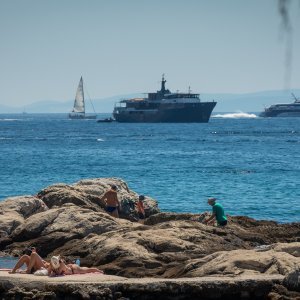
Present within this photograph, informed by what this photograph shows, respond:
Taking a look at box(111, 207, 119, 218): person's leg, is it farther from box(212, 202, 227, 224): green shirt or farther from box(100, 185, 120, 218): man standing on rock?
box(212, 202, 227, 224): green shirt

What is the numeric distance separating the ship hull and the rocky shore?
15028 centimetres

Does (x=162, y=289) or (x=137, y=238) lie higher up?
(x=137, y=238)

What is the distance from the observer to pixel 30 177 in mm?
62219

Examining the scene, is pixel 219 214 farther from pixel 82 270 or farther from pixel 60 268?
pixel 60 268

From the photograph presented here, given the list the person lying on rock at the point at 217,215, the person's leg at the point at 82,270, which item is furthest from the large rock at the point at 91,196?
the person's leg at the point at 82,270

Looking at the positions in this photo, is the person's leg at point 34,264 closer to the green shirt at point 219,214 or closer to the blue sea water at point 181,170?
the green shirt at point 219,214

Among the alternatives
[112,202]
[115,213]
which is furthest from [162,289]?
[112,202]

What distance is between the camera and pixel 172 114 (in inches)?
7362

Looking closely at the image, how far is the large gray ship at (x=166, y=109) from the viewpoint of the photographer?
7254 inches

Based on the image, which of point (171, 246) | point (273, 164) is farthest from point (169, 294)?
point (273, 164)

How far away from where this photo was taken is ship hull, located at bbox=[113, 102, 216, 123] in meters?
186

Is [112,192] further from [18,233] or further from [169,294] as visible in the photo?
[169,294]

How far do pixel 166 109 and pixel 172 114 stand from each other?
1.50 m

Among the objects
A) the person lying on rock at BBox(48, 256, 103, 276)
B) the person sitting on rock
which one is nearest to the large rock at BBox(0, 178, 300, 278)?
the person sitting on rock
